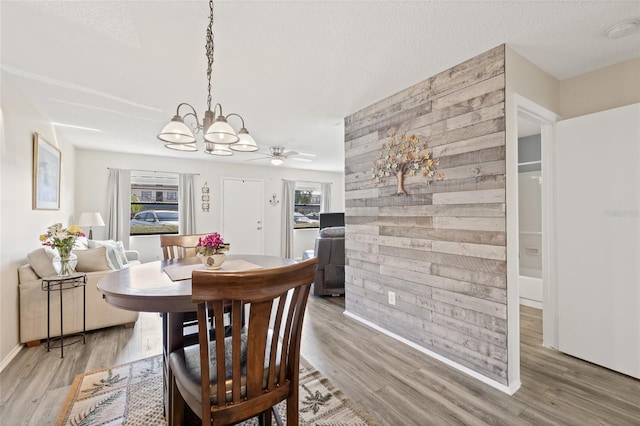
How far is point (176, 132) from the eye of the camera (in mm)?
1804

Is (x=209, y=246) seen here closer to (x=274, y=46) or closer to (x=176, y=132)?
(x=176, y=132)

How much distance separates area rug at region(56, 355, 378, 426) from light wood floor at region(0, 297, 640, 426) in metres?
0.08

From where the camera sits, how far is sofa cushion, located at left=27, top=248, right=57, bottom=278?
8.70 feet

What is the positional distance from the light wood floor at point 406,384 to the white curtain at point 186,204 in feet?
10.9

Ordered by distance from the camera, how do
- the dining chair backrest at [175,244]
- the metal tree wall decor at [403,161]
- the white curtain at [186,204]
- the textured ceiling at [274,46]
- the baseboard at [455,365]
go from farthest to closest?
1. the white curtain at [186,204]
2. the dining chair backrest at [175,244]
3. the metal tree wall decor at [403,161]
4. the baseboard at [455,365]
5. the textured ceiling at [274,46]

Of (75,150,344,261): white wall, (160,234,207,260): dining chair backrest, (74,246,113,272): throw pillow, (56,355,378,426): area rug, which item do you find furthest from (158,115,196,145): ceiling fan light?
(75,150,344,261): white wall

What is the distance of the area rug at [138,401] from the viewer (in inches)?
66.5

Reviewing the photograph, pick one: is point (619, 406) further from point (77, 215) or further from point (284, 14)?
point (77, 215)

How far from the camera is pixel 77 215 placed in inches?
203

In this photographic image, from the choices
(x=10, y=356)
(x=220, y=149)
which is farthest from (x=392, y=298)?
(x=10, y=356)

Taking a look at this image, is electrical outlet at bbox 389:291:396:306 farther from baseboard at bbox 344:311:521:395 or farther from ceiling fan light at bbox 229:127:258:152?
ceiling fan light at bbox 229:127:258:152

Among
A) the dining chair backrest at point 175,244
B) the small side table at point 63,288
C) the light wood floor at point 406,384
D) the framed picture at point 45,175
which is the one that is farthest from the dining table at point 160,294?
the framed picture at point 45,175

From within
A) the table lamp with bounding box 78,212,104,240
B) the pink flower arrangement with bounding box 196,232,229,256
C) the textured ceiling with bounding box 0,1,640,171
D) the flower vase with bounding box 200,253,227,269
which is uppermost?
the textured ceiling with bounding box 0,1,640,171

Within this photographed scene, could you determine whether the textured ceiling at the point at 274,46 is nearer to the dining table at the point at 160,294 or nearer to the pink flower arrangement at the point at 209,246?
the pink flower arrangement at the point at 209,246
